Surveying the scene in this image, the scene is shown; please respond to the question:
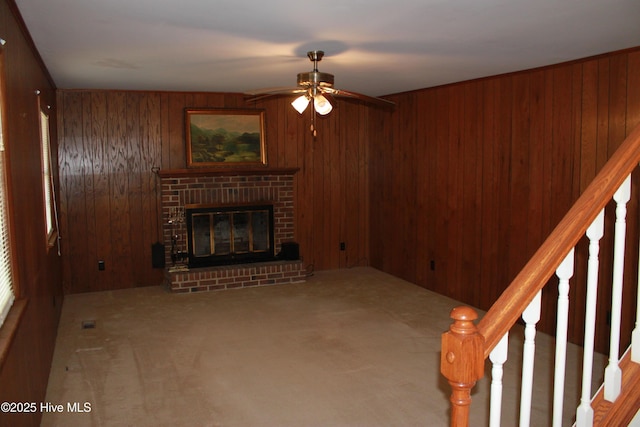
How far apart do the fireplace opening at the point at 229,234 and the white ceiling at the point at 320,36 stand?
6.20ft

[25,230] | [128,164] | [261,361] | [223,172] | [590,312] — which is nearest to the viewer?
[590,312]

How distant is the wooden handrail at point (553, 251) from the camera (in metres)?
1.45

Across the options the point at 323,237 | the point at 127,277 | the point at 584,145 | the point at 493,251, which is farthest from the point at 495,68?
the point at 127,277

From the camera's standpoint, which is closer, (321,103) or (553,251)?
(553,251)

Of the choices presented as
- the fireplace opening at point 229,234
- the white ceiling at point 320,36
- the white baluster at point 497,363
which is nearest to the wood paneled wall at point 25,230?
the white ceiling at point 320,36

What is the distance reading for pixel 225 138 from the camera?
657cm

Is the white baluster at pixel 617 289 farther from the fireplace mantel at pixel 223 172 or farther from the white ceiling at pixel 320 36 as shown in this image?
the fireplace mantel at pixel 223 172

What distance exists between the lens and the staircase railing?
1424 mm

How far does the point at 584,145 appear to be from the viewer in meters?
4.25

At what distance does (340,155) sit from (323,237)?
114 cm

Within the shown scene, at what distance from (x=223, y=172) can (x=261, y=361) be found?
2988 mm

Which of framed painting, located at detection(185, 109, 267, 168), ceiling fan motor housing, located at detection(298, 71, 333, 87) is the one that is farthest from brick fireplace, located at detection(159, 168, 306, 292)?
ceiling fan motor housing, located at detection(298, 71, 333, 87)

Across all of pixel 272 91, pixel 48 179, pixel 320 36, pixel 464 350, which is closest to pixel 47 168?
pixel 48 179

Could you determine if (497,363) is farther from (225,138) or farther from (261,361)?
(225,138)
